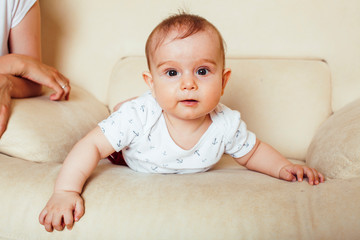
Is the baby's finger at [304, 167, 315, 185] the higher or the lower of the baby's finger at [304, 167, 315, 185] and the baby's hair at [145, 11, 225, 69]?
the lower

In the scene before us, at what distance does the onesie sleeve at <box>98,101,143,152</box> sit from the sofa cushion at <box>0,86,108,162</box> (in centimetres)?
20

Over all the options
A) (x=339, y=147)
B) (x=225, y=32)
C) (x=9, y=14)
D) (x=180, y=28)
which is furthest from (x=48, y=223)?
(x=225, y=32)

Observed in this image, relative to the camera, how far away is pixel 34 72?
1.16 m

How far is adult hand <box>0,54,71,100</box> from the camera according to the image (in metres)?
1.13

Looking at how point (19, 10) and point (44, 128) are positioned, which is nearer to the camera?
point (44, 128)

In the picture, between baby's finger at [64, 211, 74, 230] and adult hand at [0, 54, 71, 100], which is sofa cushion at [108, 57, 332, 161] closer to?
adult hand at [0, 54, 71, 100]

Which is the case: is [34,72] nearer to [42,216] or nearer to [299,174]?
[42,216]

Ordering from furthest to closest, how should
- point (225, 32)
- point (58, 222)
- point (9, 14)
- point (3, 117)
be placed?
point (225, 32), point (9, 14), point (3, 117), point (58, 222)

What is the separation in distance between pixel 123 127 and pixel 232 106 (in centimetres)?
54

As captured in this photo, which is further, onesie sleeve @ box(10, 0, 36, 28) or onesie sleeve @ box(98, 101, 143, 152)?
onesie sleeve @ box(10, 0, 36, 28)

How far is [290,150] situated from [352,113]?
28cm

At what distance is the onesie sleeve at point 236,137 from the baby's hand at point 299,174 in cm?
13

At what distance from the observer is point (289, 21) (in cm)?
142

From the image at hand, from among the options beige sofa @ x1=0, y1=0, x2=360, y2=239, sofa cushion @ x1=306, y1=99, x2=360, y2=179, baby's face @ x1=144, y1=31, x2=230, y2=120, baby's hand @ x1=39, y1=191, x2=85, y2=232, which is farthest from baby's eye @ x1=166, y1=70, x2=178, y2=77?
sofa cushion @ x1=306, y1=99, x2=360, y2=179
